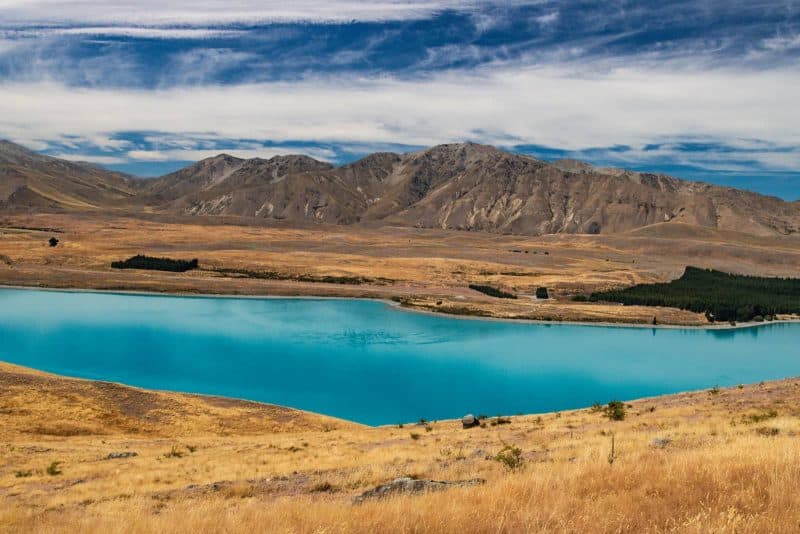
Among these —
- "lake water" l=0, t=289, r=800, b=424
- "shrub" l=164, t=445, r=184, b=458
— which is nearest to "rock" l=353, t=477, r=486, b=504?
"shrub" l=164, t=445, r=184, b=458

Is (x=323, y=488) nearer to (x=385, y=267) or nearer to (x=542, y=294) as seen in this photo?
(x=542, y=294)

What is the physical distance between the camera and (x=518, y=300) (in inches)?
3991

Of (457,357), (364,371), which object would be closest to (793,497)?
(364,371)

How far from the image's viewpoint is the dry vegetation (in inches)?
3863

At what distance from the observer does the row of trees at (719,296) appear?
311ft

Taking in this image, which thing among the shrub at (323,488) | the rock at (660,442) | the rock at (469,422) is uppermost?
the rock at (660,442)

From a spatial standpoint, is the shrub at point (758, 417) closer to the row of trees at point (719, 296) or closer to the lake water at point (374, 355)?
the lake water at point (374, 355)

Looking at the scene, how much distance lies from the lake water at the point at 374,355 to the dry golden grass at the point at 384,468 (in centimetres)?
1519

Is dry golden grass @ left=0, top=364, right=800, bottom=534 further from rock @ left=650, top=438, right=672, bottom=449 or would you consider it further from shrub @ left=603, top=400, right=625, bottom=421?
shrub @ left=603, top=400, right=625, bottom=421

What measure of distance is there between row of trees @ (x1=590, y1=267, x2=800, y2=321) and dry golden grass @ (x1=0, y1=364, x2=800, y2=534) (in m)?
75.2

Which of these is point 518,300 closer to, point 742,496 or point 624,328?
point 624,328

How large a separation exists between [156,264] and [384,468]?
120736mm

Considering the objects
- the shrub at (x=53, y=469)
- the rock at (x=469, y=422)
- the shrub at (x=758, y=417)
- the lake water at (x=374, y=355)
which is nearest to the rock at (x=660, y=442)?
the shrub at (x=758, y=417)

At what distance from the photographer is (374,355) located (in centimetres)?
6316
